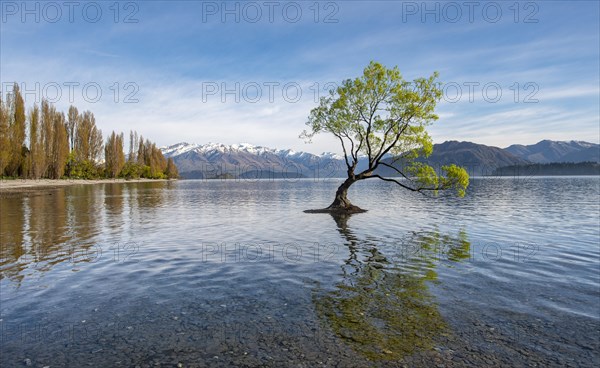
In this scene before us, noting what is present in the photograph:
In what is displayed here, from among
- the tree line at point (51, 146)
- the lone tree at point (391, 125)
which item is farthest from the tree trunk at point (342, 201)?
the tree line at point (51, 146)

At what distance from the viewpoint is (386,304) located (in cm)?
1325

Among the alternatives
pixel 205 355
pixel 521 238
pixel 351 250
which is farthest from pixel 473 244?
pixel 205 355

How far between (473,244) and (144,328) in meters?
23.0

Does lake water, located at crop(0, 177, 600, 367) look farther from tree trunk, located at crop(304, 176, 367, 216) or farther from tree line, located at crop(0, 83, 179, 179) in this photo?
tree line, located at crop(0, 83, 179, 179)

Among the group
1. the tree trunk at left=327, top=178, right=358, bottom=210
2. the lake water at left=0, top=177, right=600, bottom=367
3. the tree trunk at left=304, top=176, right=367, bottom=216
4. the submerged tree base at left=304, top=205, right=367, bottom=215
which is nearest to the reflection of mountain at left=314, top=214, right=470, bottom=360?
the lake water at left=0, top=177, right=600, bottom=367

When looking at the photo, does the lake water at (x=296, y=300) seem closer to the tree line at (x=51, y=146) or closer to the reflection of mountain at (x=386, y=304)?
the reflection of mountain at (x=386, y=304)

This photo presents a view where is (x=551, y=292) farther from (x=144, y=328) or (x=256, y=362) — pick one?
(x=144, y=328)

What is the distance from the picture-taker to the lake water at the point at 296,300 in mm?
9641

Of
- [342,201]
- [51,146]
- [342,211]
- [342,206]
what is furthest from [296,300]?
[51,146]

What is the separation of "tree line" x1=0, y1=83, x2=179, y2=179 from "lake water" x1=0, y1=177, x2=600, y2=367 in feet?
365

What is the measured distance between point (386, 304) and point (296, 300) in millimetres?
3447

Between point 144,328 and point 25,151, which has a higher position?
point 25,151

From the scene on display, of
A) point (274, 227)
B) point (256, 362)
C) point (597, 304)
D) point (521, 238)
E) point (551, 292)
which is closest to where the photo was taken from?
point (256, 362)

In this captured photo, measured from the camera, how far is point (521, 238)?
2845 centimetres
